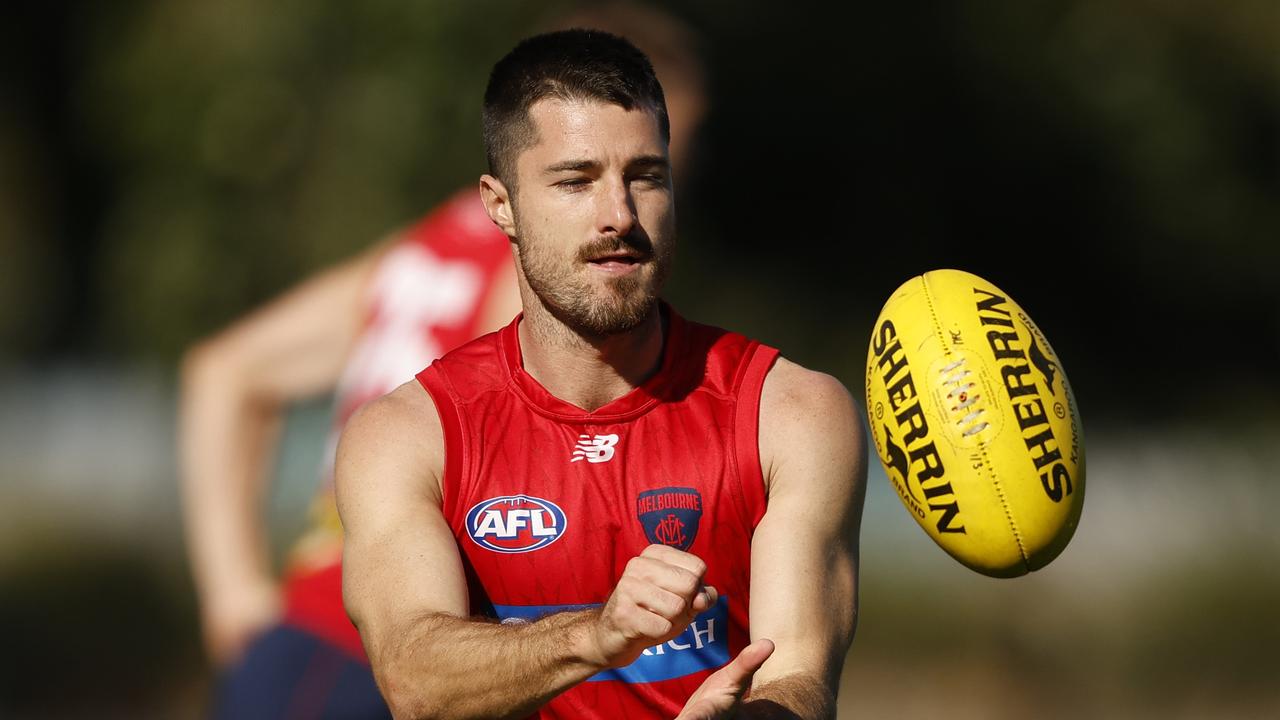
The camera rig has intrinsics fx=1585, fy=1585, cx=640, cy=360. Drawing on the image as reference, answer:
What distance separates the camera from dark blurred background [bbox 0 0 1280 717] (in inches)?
506

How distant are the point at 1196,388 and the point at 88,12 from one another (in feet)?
34.8

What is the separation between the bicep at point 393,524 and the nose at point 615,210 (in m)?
0.62

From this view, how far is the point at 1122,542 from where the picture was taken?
436 inches

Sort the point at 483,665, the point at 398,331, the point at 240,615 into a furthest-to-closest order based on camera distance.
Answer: the point at 240,615 → the point at 398,331 → the point at 483,665

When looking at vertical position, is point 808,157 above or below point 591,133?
above

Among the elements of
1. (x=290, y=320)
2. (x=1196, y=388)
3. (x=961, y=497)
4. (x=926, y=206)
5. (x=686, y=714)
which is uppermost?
(x=926, y=206)

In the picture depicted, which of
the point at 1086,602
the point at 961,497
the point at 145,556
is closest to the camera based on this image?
the point at 961,497

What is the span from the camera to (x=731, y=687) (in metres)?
2.88

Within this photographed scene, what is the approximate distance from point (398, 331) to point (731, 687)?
2.46 metres

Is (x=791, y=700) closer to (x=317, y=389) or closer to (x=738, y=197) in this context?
(x=317, y=389)

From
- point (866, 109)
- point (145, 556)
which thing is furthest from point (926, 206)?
point (145, 556)

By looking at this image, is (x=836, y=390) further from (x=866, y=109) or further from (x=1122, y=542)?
(x=866, y=109)

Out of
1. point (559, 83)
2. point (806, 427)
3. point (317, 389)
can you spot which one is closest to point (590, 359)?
point (806, 427)

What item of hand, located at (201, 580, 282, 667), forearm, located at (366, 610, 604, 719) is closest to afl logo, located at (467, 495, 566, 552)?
forearm, located at (366, 610, 604, 719)
